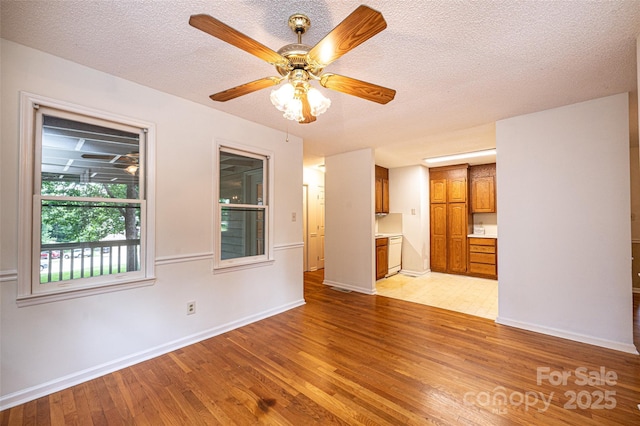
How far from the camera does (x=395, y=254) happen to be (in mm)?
5848

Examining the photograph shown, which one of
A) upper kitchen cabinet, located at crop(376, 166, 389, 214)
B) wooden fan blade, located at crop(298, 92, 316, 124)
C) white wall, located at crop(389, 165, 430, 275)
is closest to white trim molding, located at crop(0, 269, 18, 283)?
wooden fan blade, located at crop(298, 92, 316, 124)

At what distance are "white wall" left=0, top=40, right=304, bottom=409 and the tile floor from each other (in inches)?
79.8

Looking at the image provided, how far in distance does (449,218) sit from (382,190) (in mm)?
1564

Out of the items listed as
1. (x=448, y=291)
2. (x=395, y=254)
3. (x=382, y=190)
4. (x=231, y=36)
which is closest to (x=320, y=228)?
(x=382, y=190)

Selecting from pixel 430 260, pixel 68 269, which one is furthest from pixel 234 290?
pixel 430 260

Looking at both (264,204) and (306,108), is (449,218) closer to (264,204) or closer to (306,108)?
(264,204)

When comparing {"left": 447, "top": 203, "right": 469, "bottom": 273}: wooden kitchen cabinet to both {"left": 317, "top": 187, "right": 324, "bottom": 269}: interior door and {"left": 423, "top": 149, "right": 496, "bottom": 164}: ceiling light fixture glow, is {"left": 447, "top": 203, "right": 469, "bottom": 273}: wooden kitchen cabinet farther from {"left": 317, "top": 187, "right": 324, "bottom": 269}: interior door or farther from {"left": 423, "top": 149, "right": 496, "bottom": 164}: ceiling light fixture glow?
{"left": 317, "top": 187, "right": 324, "bottom": 269}: interior door

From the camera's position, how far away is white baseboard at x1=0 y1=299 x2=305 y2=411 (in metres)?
1.83

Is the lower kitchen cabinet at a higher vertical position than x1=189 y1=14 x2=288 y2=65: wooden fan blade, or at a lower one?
lower

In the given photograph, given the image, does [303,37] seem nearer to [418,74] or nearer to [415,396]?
[418,74]

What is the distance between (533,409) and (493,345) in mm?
929

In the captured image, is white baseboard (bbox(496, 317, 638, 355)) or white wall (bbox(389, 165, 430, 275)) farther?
white wall (bbox(389, 165, 430, 275))

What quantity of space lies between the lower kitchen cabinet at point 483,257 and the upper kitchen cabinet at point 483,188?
672 millimetres

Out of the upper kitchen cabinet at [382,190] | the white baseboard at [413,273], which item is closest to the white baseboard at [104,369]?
the upper kitchen cabinet at [382,190]
